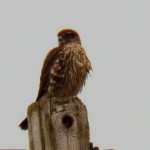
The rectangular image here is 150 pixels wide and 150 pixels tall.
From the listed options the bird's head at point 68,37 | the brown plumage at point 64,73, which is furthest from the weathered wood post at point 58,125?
the bird's head at point 68,37

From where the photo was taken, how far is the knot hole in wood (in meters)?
3.08

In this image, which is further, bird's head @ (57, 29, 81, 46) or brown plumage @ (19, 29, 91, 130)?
bird's head @ (57, 29, 81, 46)

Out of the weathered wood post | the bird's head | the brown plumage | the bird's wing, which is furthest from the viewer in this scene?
the bird's head

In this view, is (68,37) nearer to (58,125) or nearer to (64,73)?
(64,73)

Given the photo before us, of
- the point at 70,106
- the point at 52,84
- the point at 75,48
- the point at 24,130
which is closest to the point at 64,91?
the point at 52,84

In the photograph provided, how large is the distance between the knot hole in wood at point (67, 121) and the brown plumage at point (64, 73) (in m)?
3.10

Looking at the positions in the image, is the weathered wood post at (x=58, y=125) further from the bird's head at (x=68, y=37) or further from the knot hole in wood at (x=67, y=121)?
the bird's head at (x=68, y=37)

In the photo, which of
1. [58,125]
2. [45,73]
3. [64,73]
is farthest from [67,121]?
[45,73]

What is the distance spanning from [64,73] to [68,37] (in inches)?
45.3

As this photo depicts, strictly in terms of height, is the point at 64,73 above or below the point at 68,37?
below

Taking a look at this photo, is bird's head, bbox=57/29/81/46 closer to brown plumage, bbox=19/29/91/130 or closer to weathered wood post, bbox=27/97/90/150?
brown plumage, bbox=19/29/91/130

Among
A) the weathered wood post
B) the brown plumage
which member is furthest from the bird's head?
the weathered wood post

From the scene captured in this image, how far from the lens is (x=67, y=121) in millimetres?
3100

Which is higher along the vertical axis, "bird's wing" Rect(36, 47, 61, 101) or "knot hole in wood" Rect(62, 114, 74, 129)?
"bird's wing" Rect(36, 47, 61, 101)
